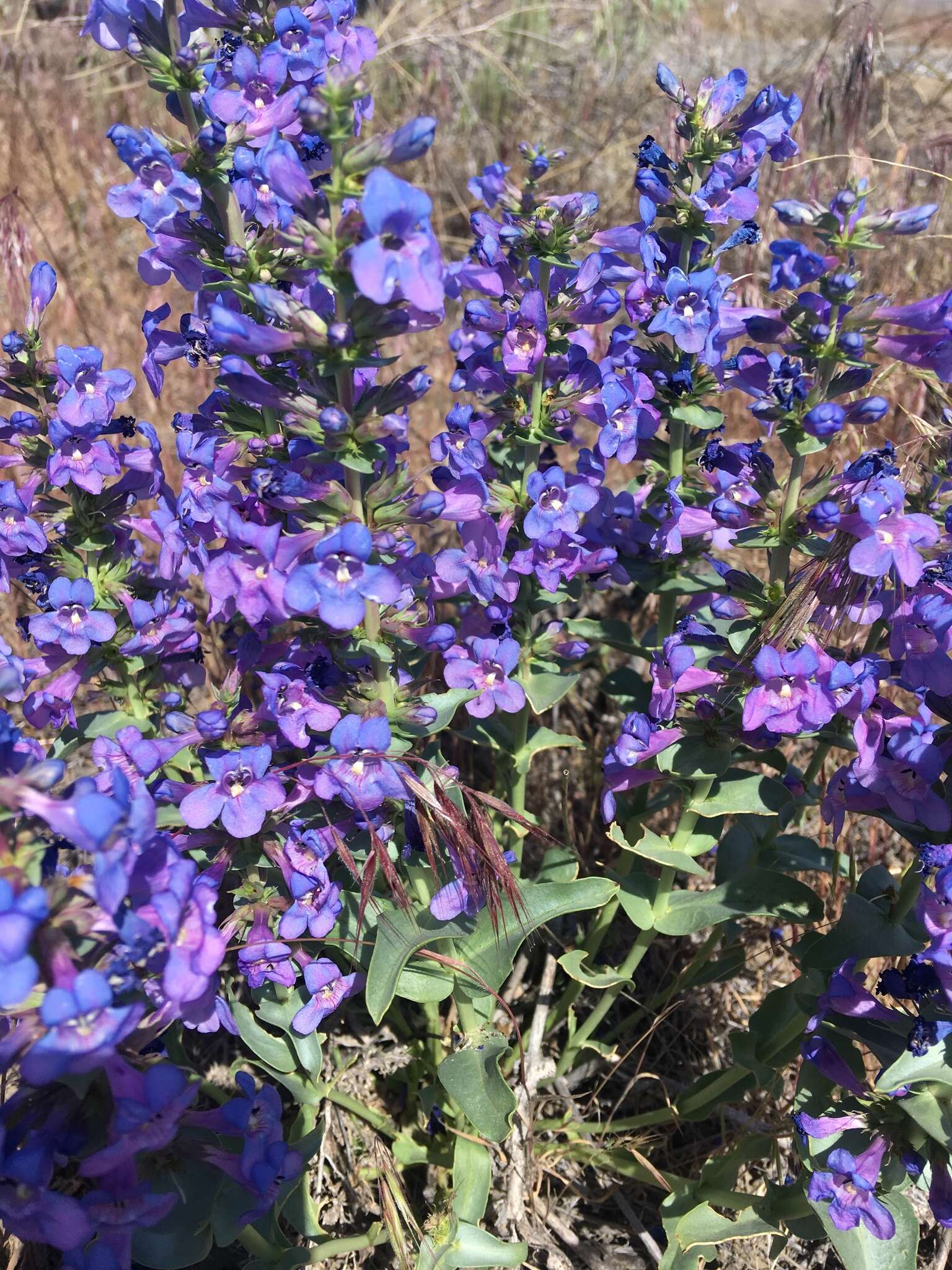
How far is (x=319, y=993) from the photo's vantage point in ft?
10.2

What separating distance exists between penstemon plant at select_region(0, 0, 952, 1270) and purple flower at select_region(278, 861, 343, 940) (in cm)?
1

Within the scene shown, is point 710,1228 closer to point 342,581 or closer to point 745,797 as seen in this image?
point 745,797

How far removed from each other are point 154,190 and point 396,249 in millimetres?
1099

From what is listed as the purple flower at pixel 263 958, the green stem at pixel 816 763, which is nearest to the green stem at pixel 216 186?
the purple flower at pixel 263 958

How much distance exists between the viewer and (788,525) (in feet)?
9.35

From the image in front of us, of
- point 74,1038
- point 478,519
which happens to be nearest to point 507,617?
point 478,519

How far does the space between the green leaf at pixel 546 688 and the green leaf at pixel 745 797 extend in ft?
1.93

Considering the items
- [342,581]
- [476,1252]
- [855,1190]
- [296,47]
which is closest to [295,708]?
[342,581]

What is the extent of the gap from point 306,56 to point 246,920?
8.05 feet

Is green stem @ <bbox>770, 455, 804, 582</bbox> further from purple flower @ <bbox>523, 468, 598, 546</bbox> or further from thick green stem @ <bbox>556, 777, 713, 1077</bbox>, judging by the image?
thick green stem @ <bbox>556, 777, 713, 1077</bbox>

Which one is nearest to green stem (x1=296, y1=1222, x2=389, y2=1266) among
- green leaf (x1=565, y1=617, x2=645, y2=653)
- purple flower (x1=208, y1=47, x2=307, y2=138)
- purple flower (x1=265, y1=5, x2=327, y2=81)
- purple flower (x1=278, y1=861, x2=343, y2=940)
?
purple flower (x1=278, y1=861, x2=343, y2=940)

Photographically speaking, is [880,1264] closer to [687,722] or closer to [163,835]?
[687,722]

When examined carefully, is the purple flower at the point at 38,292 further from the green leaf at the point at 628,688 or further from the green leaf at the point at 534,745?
the green leaf at the point at 628,688

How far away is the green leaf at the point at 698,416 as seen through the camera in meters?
3.22
